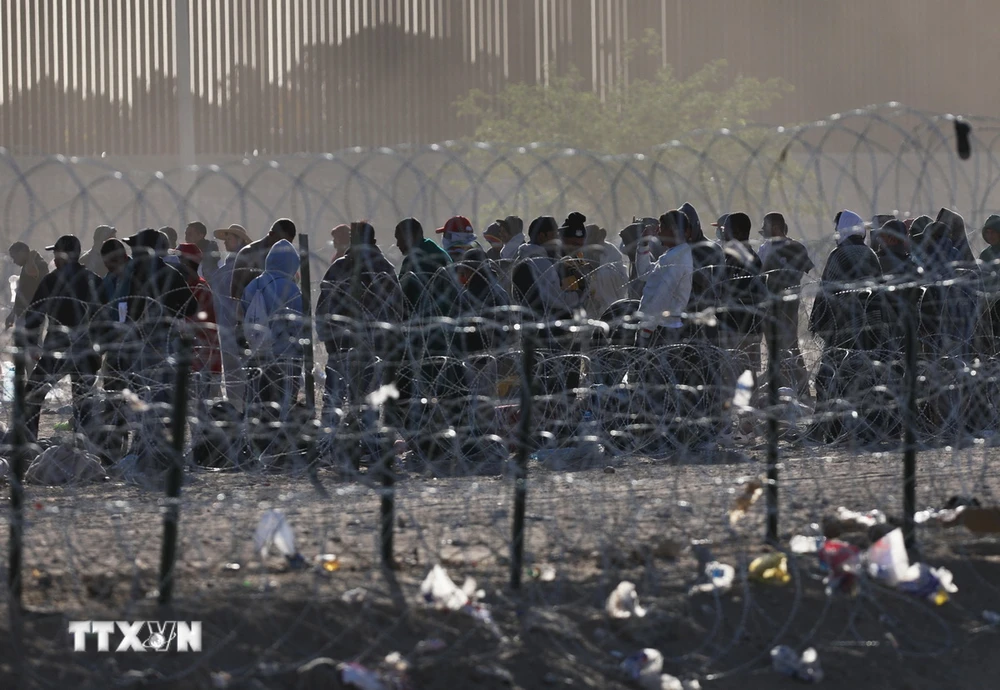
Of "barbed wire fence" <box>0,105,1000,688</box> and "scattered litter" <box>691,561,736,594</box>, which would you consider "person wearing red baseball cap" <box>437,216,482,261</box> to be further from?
"scattered litter" <box>691,561,736,594</box>

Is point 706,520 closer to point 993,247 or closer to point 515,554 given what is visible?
point 515,554

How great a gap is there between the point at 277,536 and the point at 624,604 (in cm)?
125

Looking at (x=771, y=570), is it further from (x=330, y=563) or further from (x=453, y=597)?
(x=330, y=563)

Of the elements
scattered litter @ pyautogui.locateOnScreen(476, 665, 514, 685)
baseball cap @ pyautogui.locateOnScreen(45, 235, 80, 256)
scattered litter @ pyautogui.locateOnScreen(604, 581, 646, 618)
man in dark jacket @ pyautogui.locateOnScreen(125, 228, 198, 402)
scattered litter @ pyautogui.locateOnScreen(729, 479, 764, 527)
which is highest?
baseball cap @ pyautogui.locateOnScreen(45, 235, 80, 256)

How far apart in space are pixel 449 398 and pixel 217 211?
57.3 ft

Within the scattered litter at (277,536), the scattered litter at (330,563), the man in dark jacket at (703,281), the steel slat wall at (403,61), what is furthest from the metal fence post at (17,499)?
the steel slat wall at (403,61)

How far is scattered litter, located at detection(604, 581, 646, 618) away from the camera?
193 inches

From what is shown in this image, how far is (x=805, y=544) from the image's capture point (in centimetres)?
562

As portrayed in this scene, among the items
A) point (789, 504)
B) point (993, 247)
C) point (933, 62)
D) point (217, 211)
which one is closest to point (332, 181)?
point (217, 211)

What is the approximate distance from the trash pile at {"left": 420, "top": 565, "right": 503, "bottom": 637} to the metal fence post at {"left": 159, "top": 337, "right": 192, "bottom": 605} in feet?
2.69

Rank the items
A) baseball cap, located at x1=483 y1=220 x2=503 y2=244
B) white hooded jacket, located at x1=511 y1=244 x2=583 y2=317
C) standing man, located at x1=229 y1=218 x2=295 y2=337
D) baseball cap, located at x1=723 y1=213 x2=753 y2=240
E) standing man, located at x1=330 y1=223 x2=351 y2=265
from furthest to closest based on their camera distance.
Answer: baseball cap, located at x1=483 y1=220 x2=503 y2=244 < standing man, located at x1=330 y1=223 x2=351 y2=265 < standing man, located at x1=229 y1=218 x2=295 y2=337 < baseball cap, located at x1=723 y1=213 x2=753 y2=240 < white hooded jacket, located at x1=511 y1=244 x2=583 y2=317

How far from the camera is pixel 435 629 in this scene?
4707mm

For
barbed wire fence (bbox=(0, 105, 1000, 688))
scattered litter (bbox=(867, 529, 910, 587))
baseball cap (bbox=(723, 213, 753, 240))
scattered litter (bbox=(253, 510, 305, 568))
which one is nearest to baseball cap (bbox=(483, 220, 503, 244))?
barbed wire fence (bbox=(0, 105, 1000, 688))

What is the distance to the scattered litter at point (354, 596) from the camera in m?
4.80
